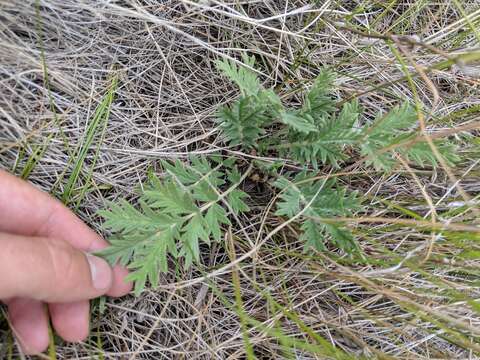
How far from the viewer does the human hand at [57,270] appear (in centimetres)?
168

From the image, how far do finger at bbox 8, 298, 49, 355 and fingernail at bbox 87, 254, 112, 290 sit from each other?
0.30 meters

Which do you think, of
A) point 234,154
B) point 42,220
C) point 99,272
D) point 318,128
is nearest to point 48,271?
point 99,272

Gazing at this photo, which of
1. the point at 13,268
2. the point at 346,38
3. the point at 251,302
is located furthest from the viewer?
the point at 346,38

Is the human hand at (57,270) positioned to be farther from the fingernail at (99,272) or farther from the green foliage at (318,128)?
the green foliage at (318,128)

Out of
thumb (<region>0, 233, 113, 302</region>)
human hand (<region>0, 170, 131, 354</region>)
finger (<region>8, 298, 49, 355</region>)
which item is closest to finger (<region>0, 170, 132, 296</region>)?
human hand (<region>0, 170, 131, 354</region>)

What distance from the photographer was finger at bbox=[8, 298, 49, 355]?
184cm

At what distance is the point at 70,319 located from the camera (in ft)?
6.12

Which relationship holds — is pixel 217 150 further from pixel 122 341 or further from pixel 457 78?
pixel 457 78

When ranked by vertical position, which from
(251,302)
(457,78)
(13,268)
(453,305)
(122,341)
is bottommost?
(122,341)

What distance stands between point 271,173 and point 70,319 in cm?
100

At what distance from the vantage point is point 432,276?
200cm

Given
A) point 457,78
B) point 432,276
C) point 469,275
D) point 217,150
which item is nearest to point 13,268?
point 217,150

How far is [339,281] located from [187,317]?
0.67m

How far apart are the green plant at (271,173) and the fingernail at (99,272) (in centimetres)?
4
